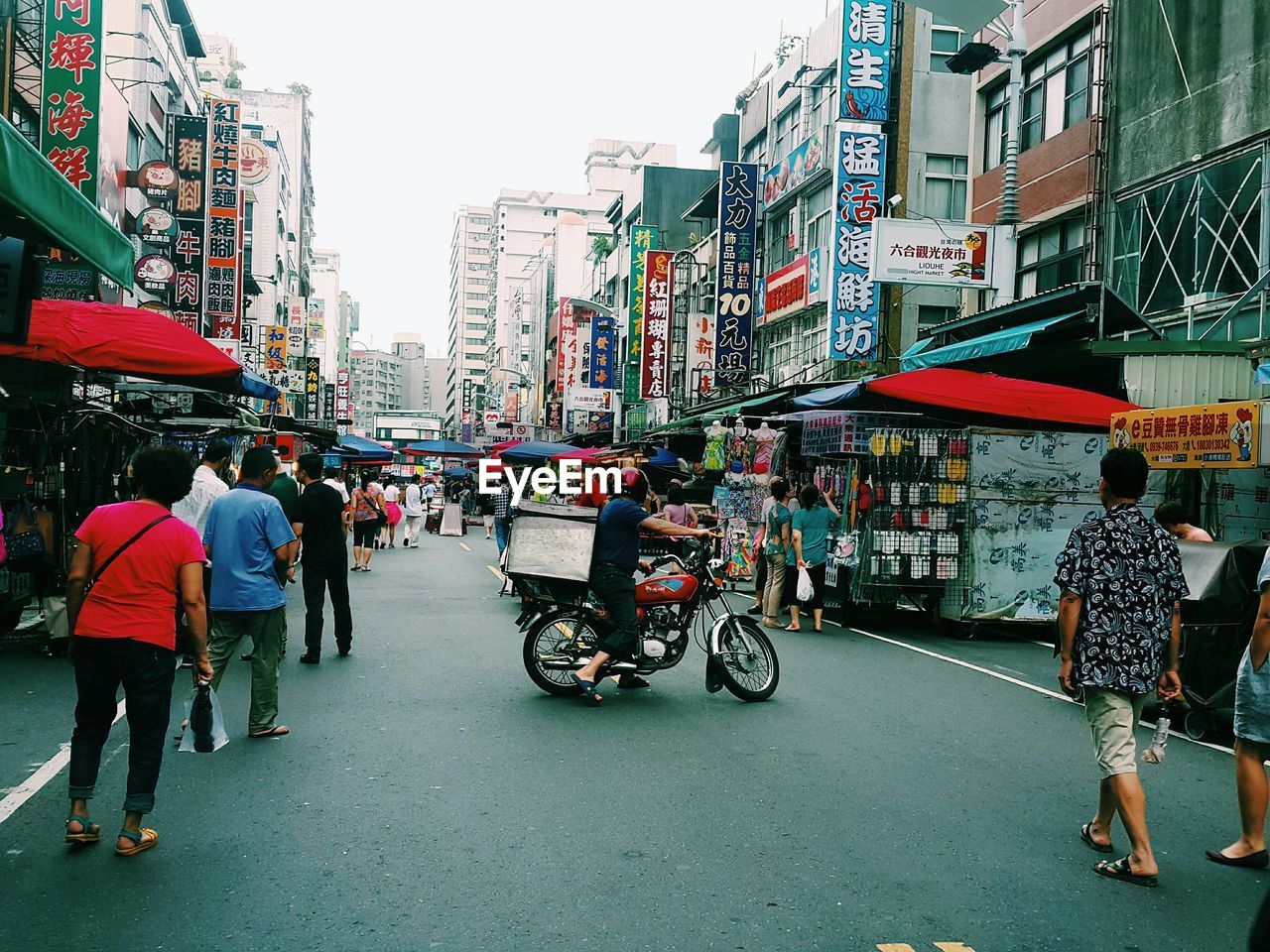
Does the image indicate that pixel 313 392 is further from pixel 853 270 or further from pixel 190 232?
pixel 853 270

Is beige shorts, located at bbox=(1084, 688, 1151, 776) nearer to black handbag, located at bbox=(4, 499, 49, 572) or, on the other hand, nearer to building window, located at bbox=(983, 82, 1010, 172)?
black handbag, located at bbox=(4, 499, 49, 572)

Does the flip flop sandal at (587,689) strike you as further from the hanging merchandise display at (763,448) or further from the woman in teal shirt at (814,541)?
the hanging merchandise display at (763,448)

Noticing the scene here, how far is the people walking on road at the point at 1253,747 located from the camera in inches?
203

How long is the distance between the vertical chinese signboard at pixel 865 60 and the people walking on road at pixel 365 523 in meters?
12.4

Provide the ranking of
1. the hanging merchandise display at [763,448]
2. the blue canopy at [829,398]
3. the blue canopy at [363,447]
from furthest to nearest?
the blue canopy at [363,447] < the hanging merchandise display at [763,448] < the blue canopy at [829,398]

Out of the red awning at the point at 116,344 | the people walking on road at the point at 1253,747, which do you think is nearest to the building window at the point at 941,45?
the red awning at the point at 116,344

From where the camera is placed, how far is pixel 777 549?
1454 centimetres

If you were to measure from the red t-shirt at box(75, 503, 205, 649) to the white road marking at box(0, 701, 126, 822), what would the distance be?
0.54 meters

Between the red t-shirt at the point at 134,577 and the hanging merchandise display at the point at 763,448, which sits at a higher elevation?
the hanging merchandise display at the point at 763,448

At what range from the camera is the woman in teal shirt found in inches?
564

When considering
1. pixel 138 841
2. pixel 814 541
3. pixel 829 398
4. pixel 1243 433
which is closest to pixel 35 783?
pixel 138 841

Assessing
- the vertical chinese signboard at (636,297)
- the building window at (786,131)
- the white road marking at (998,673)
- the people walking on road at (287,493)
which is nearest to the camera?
the white road marking at (998,673)

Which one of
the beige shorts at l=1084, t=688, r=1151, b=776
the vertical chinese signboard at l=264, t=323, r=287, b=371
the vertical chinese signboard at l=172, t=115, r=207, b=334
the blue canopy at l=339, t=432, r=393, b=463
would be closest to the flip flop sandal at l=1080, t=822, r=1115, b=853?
the beige shorts at l=1084, t=688, r=1151, b=776

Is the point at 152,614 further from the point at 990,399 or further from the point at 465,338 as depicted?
the point at 465,338
